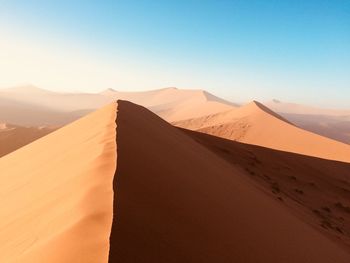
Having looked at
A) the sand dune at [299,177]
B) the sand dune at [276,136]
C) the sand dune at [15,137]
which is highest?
the sand dune at [299,177]

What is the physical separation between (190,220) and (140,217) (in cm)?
55

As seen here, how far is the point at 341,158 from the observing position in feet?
47.7

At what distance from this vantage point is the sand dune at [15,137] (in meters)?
18.0

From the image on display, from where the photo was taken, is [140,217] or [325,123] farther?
[325,123]

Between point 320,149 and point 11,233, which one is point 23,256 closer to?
point 11,233

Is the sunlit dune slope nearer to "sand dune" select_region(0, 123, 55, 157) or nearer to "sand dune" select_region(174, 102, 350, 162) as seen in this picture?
"sand dune" select_region(174, 102, 350, 162)

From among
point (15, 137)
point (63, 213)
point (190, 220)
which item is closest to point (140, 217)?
point (190, 220)

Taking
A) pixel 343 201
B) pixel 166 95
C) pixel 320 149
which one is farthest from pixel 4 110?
pixel 166 95

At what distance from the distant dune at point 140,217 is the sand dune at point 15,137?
→ 14.7m

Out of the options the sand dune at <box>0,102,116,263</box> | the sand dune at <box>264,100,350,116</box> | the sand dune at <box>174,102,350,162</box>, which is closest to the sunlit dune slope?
the sand dune at <box>0,102,116,263</box>

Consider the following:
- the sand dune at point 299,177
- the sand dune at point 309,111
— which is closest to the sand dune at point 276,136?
the sand dune at point 299,177

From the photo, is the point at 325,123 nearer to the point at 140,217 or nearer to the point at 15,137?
the point at 15,137

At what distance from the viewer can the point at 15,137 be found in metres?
19.6

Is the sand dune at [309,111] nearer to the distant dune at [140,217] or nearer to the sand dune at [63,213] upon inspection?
the distant dune at [140,217]
